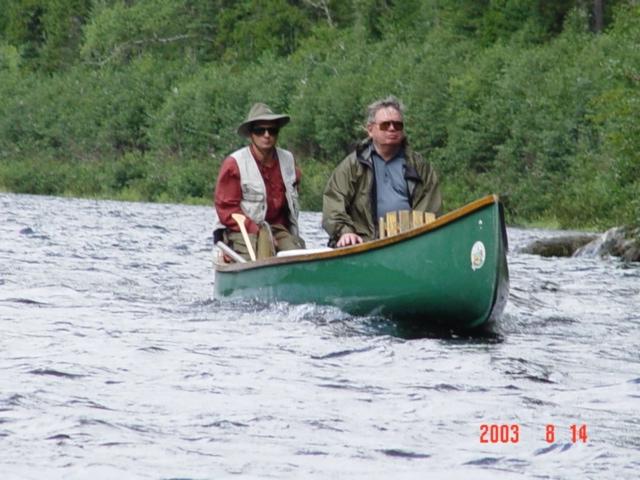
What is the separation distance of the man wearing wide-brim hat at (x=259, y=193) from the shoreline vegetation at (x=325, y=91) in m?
10.6

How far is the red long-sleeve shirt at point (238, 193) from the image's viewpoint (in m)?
11.9

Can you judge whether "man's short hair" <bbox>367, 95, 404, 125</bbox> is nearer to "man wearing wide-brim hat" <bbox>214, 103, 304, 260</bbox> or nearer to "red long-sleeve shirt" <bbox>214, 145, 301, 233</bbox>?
"man wearing wide-brim hat" <bbox>214, 103, 304, 260</bbox>

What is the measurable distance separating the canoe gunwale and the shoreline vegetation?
454 inches

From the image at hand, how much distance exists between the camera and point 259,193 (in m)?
12.0

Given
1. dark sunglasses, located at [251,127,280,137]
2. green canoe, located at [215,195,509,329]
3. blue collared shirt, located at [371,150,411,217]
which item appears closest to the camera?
green canoe, located at [215,195,509,329]

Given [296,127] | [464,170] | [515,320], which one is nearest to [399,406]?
[515,320]

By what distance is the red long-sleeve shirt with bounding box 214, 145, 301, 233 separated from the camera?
11.9 m

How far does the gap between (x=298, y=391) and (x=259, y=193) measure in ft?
12.7

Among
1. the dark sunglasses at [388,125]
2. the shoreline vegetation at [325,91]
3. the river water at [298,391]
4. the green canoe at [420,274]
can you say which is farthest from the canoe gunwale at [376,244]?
the shoreline vegetation at [325,91]

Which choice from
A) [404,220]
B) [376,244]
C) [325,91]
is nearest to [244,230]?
[404,220]

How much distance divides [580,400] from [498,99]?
3598 centimetres

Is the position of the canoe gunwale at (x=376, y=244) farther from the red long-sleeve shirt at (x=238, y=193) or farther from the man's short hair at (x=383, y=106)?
the man's short hair at (x=383, y=106)

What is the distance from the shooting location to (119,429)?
7.23 meters

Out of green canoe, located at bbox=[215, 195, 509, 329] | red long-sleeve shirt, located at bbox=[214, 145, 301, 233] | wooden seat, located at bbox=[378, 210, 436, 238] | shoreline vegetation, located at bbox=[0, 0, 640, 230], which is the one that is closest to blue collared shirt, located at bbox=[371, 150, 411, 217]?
wooden seat, located at bbox=[378, 210, 436, 238]
